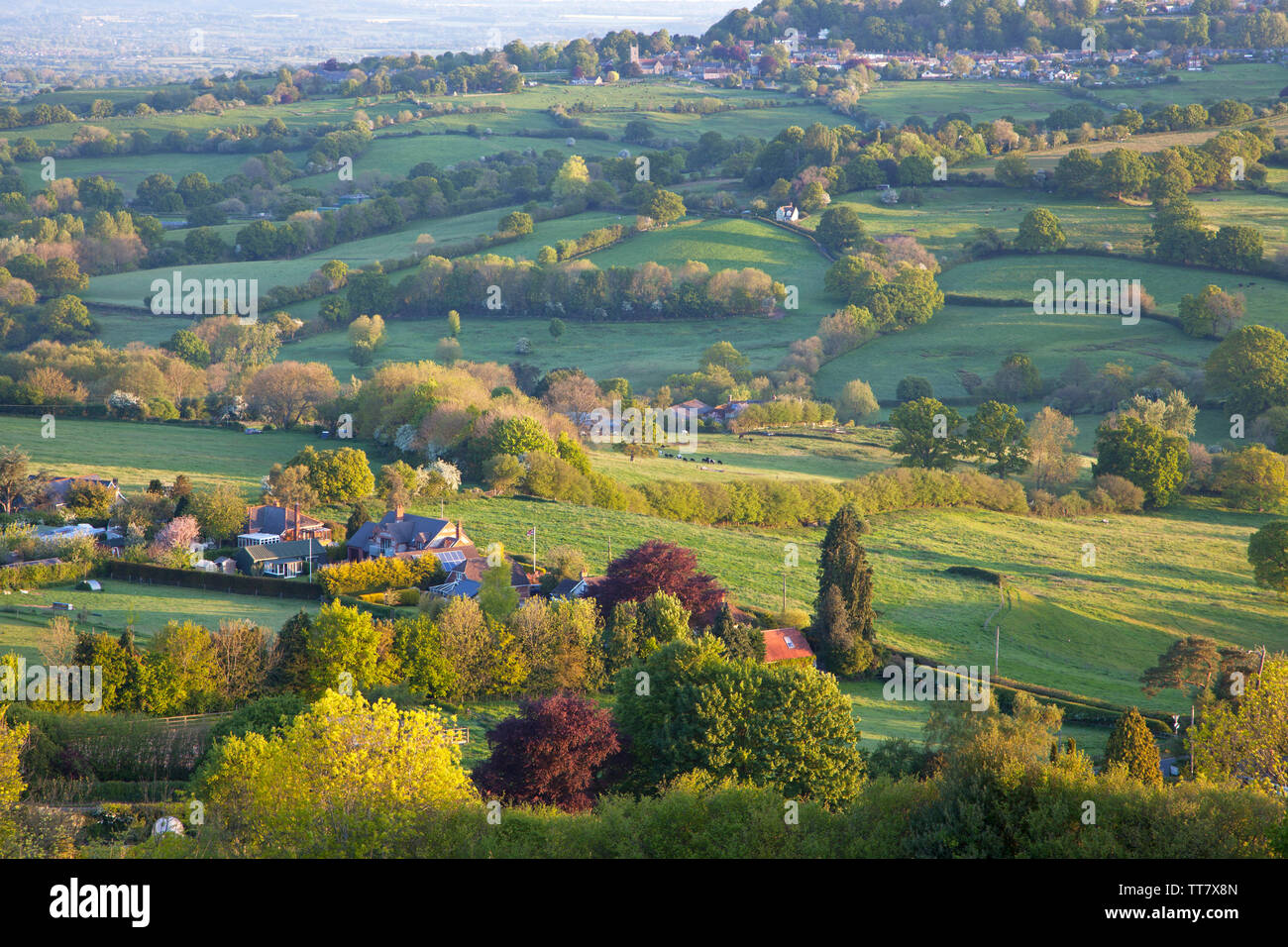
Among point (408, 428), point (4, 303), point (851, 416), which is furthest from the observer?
point (4, 303)

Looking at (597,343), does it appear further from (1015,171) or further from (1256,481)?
(1256,481)

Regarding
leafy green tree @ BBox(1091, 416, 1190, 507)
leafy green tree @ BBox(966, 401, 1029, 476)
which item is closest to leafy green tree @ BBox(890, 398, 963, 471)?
leafy green tree @ BBox(966, 401, 1029, 476)

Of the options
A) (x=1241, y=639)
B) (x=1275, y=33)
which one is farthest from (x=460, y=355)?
(x=1275, y=33)

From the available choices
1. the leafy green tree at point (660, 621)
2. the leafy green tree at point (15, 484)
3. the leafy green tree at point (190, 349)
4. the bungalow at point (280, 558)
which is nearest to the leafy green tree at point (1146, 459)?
the leafy green tree at point (660, 621)

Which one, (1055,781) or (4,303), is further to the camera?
(4,303)

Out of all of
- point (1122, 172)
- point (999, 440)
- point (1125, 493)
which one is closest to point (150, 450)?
point (999, 440)

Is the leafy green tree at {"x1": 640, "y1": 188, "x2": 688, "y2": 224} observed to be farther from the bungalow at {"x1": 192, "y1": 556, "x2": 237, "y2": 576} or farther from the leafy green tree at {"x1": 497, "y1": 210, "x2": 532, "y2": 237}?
the bungalow at {"x1": 192, "y1": 556, "x2": 237, "y2": 576}
